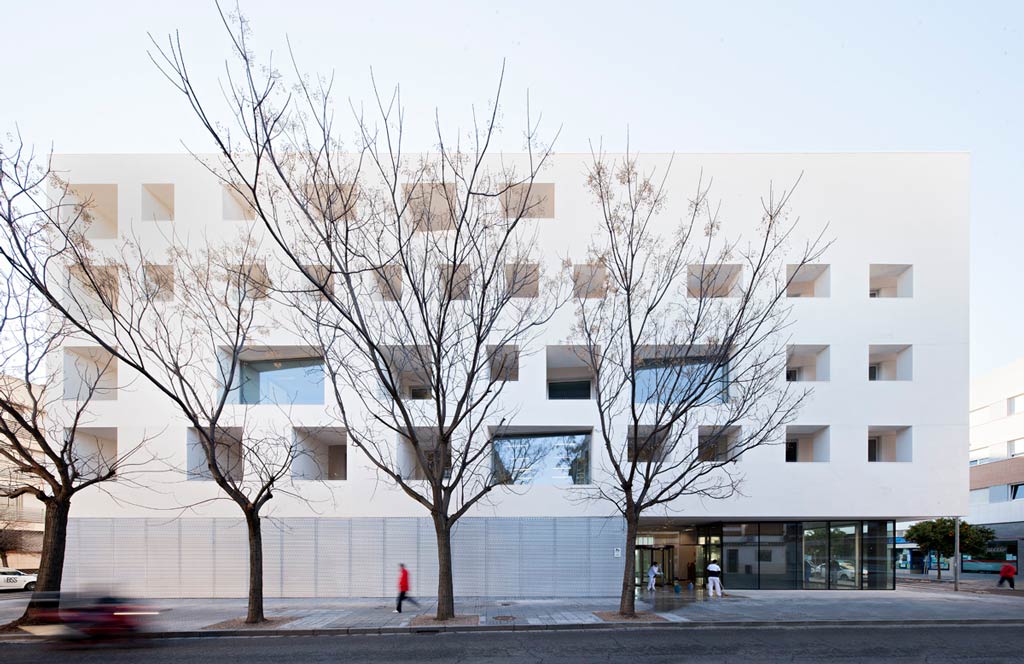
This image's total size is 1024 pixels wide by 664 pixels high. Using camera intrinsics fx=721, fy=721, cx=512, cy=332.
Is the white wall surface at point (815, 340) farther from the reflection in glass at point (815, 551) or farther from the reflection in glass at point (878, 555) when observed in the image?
the reflection in glass at point (815, 551)

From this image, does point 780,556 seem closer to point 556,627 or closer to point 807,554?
point 807,554

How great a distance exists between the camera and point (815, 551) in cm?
2759

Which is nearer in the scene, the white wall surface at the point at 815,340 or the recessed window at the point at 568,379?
the white wall surface at the point at 815,340

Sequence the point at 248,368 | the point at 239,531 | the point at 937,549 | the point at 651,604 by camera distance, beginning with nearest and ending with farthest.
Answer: the point at 651,604
the point at 239,531
the point at 248,368
the point at 937,549

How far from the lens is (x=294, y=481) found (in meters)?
25.2

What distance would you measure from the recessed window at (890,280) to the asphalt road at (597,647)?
42.4ft

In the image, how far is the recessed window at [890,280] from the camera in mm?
26203

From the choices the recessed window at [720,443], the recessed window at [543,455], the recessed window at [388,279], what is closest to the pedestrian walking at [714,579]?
the recessed window at [720,443]

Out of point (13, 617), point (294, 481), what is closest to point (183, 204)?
point (294, 481)

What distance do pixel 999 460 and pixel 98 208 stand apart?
62.3 meters

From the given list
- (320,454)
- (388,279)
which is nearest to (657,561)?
(320,454)

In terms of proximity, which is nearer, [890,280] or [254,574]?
[254,574]

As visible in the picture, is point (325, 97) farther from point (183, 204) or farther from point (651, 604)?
point (651, 604)

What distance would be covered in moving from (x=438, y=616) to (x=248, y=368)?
13.2 m
